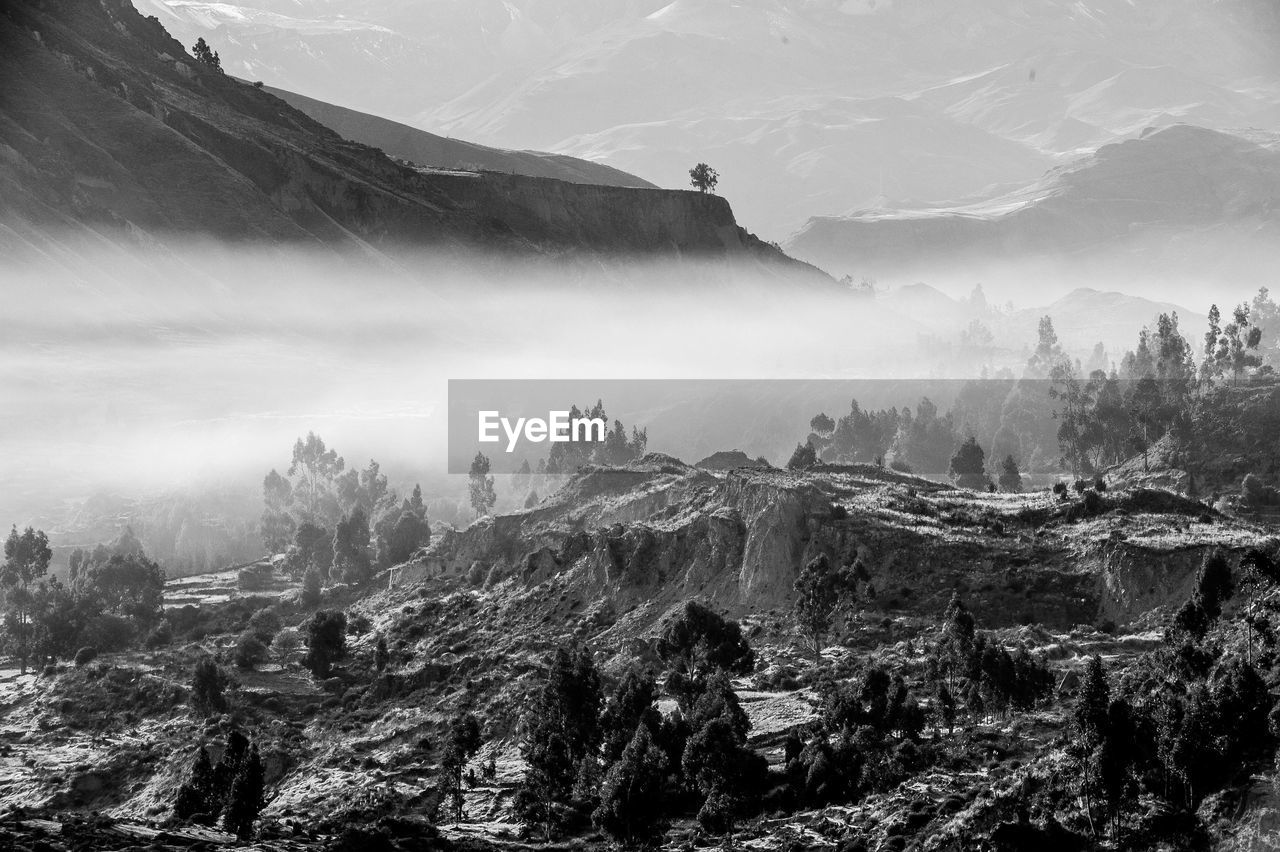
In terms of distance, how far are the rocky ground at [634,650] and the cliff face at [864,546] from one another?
0.78 feet

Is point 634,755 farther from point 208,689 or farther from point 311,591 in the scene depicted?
point 311,591

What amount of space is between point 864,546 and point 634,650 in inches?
789

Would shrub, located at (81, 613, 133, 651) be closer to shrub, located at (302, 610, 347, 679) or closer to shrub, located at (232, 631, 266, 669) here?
shrub, located at (232, 631, 266, 669)

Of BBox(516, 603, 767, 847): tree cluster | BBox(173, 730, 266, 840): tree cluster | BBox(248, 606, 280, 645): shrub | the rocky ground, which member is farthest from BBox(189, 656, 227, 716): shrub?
BBox(516, 603, 767, 847): tree cluster

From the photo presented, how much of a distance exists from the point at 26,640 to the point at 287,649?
27.8 metres

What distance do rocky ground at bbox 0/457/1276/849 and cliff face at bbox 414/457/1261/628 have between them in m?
0.24

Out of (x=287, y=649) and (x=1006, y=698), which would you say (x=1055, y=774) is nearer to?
(x=1006, y=698)

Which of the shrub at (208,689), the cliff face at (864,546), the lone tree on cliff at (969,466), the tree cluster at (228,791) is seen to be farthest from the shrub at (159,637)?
the lone tree on cliff at (969,466)

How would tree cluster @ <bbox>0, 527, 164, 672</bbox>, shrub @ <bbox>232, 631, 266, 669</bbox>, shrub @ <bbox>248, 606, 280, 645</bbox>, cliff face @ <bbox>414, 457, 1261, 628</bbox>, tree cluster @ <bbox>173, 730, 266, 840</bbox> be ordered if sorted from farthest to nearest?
tree cluster @ <bbox>0, 527, 164, 672</bbox>
shrub @ <bbox>248, 606, 280, 645</bbox>
shrub @ <bbox>232, 631, 266, 669</bbox>
cliff face @ <bbox>414, 457, 1261, 628</bbox>
tree cluster @ <bbox>173, 730, 266, 840</bbox>

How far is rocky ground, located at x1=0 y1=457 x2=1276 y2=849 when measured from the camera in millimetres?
88562

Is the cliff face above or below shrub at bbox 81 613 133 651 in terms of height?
above

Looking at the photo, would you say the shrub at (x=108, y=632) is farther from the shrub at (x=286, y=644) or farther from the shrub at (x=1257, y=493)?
the shrub at (x=1257, y=493)

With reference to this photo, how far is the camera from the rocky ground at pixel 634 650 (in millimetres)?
88562

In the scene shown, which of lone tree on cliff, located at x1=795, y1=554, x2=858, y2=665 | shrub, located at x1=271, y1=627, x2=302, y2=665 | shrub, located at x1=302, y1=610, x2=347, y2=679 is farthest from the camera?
shrub, located at x1=271, y1=627, x2=302, y2=665
